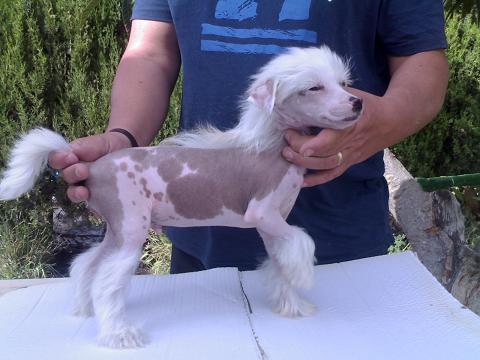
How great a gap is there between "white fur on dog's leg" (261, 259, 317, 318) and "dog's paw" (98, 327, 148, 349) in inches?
11.1

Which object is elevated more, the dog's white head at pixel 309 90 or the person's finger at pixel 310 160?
the dog's white head at pixel 309 90

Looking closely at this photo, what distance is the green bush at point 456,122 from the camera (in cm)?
362

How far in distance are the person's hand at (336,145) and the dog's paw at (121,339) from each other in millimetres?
419

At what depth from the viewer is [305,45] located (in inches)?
52.8

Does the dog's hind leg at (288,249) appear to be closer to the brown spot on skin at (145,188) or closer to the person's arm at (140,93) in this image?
the brown spot on skin at (145,188)

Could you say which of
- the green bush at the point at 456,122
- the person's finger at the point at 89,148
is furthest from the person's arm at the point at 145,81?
the green bush at the point at 456,122

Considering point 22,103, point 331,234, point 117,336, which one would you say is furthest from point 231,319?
point 22,103

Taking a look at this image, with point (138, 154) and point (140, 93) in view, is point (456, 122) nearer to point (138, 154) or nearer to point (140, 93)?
point (140, 93)

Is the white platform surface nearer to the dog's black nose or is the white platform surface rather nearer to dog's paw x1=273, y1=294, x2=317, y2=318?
dog's paw x1=273, y1=294, x2=317, y2=318

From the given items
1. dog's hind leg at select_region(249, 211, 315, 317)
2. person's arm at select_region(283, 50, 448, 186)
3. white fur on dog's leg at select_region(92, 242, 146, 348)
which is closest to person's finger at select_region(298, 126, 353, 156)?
person's arm at select_region(283, 50, 448, 186)

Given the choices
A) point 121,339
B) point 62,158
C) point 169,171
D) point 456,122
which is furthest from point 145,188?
point 456,122

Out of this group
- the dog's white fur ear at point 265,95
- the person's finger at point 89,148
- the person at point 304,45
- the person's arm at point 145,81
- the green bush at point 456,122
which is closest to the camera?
the dog's white fur ear at point 265,95

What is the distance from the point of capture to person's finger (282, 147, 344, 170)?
113cm

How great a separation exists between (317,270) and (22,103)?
7.18 ft
